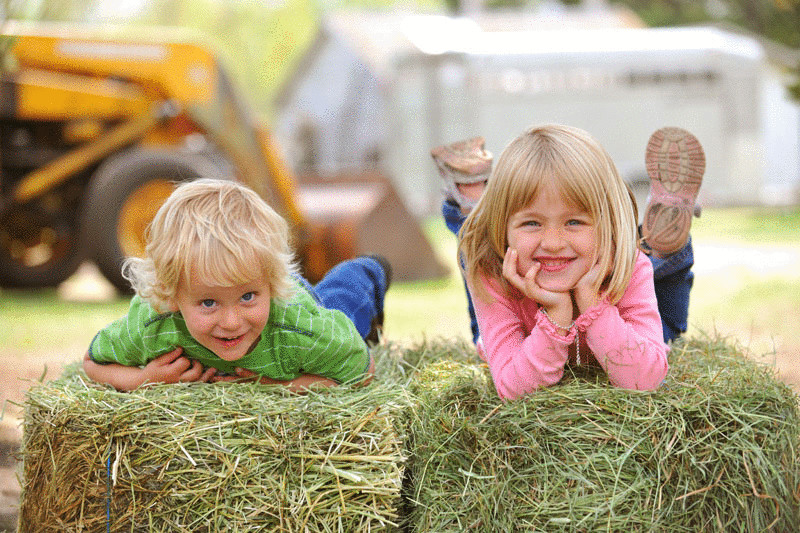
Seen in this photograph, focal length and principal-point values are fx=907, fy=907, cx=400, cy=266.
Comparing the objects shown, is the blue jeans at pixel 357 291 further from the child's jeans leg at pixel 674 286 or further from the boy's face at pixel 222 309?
the child's jeans leg at pixel 674 286

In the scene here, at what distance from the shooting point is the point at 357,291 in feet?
11.5

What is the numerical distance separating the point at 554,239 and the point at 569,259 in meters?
0.08

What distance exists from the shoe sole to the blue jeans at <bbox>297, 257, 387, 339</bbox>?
44.0 inches

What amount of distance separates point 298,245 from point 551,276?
6.34 m

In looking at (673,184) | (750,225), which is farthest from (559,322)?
(750,225)

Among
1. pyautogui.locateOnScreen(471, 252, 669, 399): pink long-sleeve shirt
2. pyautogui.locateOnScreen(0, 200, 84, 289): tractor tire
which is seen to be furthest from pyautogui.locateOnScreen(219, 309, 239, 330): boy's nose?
pyautogui.locateOnScreen(0, 200, 84, 289): tractor tire

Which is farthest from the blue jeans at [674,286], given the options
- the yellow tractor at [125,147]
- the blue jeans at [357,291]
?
the yellow tractor at [125,147]

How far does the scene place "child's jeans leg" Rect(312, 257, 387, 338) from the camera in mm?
3461

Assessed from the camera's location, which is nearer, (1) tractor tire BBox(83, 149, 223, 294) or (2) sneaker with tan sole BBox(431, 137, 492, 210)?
(2) sneaker with tan sole BBox(431, 137, 492, 210)

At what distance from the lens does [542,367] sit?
2459mm

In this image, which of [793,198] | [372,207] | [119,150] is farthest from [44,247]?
[793,198]

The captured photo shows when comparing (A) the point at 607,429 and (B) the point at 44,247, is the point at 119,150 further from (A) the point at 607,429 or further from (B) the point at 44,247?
(A) the point at 607,429

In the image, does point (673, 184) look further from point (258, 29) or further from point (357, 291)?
point (258, 29)

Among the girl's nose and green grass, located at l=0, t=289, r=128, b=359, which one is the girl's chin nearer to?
the girl's nose
